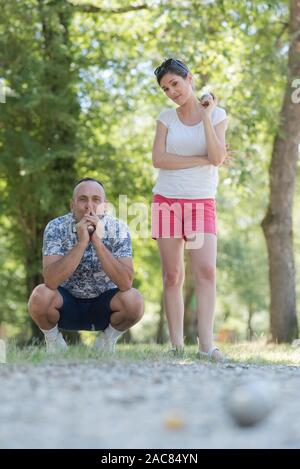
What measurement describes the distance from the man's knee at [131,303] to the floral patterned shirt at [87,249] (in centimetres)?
23

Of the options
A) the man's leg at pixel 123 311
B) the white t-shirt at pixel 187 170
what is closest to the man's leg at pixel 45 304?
A: the man's leg at pixel 123 311

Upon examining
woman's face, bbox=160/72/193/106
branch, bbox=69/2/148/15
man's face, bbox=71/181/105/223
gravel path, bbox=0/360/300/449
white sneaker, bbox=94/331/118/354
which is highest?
branch, bbox=69/2/148/15

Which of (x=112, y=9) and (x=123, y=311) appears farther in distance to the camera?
(x=112, y=9)

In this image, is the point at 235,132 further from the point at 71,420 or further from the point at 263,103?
the point at 71,420

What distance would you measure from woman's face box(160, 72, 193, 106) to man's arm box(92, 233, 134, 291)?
1121 millimetres

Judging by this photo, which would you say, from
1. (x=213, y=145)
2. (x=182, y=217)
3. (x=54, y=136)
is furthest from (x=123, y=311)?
(x=54, y=136)

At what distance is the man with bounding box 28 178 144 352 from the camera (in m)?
5.05

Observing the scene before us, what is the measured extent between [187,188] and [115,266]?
73 centimetres

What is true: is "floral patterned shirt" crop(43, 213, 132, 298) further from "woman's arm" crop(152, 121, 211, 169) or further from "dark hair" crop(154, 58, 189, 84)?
"dark hair" crop(154, 58, 189, 84)

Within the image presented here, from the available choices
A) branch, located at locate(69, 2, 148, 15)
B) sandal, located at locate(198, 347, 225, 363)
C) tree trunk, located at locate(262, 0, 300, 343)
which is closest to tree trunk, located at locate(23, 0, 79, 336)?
branch, located at locate(69, 2, 148, 15)

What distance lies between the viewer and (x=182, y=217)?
522 cm

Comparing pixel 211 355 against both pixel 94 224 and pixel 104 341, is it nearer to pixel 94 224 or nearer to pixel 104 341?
pixel 104 341

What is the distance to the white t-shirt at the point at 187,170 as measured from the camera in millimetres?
5156

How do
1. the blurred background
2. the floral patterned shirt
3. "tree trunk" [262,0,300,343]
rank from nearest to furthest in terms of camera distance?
the floral patterned shirt → "tree trunk" [262,0,300,343] → the blurred background
